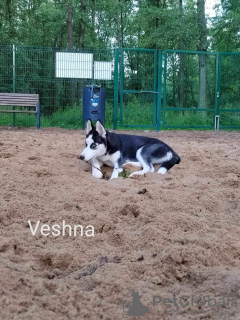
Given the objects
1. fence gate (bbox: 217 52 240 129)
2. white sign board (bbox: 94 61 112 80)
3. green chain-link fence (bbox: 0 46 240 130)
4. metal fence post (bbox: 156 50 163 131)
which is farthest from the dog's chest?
fence gate (bbox: 217 52 240 129)

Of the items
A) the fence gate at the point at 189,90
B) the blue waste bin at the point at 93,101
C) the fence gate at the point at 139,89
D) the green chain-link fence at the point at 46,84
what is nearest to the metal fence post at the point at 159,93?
the fence gate at the point at 139,89

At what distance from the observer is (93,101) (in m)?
12.8

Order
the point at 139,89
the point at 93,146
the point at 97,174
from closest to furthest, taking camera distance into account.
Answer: the point at 97,174 → the point at 93,146 → the point at 139,89

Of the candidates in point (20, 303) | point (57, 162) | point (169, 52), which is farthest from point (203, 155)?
point (169, 52)

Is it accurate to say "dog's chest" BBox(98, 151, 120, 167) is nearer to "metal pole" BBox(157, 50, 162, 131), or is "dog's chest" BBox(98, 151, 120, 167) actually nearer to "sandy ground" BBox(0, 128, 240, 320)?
"sandy ground" BBox(0, 128, 240, 320)

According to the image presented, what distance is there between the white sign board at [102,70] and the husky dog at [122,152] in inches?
276

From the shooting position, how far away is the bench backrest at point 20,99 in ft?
42.6

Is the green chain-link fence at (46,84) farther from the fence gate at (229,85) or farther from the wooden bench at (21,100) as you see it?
the fence gate at (229,85)

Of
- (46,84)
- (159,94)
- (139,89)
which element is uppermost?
(46,84)

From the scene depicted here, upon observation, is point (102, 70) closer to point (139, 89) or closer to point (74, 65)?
point (74, 65)

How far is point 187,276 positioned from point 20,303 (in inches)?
47.5

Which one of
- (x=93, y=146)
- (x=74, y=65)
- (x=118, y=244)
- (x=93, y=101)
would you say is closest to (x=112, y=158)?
(x=93, y=146)

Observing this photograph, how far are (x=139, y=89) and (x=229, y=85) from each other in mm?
3204

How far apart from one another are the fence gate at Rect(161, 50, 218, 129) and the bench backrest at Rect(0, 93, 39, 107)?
168 inches
